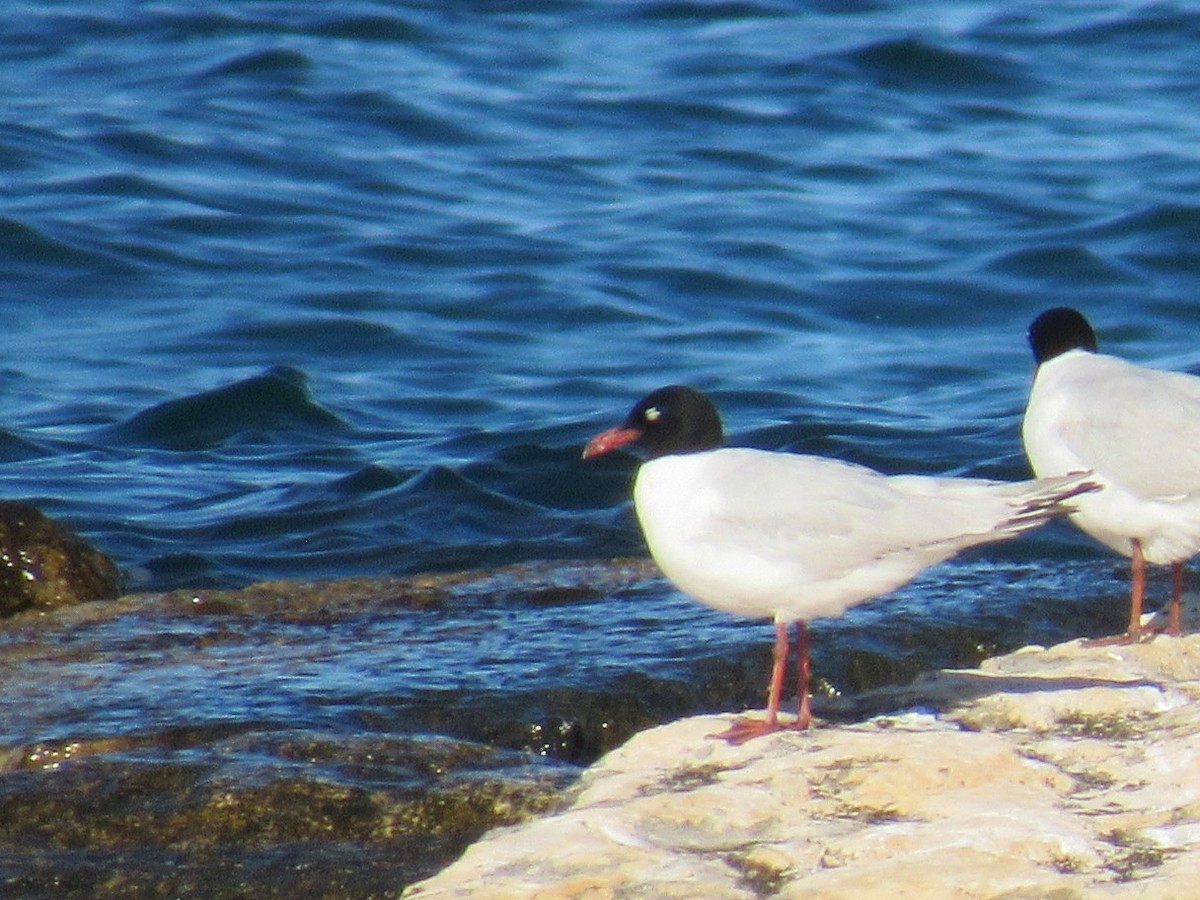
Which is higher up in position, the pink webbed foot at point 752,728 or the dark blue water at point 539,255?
the dark blue water at point 539,255

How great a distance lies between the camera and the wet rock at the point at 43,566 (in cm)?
835

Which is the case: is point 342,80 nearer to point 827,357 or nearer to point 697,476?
point 827,357

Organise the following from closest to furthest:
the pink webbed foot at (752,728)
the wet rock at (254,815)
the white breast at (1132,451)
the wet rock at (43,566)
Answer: the wet rock at (254,815)
the pink webbed foot at (752,728)
the white breast at (1132,451)
the wet rock at (43,566)

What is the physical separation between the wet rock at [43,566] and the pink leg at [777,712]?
370cm

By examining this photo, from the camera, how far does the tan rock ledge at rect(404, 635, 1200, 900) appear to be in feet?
14.4

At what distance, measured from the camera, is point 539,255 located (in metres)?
16.7

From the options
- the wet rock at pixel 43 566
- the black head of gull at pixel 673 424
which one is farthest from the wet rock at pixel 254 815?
the wet rock at pixel 43 566

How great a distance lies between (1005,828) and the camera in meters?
4.61

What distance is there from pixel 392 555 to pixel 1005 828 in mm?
6041

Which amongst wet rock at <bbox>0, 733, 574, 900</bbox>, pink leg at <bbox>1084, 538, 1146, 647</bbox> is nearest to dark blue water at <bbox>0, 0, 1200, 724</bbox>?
pink leg at <bbox>1084, 538, 1146, 647</bbox>

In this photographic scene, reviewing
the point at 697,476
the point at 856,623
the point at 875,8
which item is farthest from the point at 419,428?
the point at 875,8

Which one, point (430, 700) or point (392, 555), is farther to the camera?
point (392, 555)

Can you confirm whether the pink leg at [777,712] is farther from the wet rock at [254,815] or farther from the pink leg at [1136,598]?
the pink leg at [1136,598]

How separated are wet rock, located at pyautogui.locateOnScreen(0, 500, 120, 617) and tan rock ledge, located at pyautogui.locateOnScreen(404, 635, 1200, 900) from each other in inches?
141
